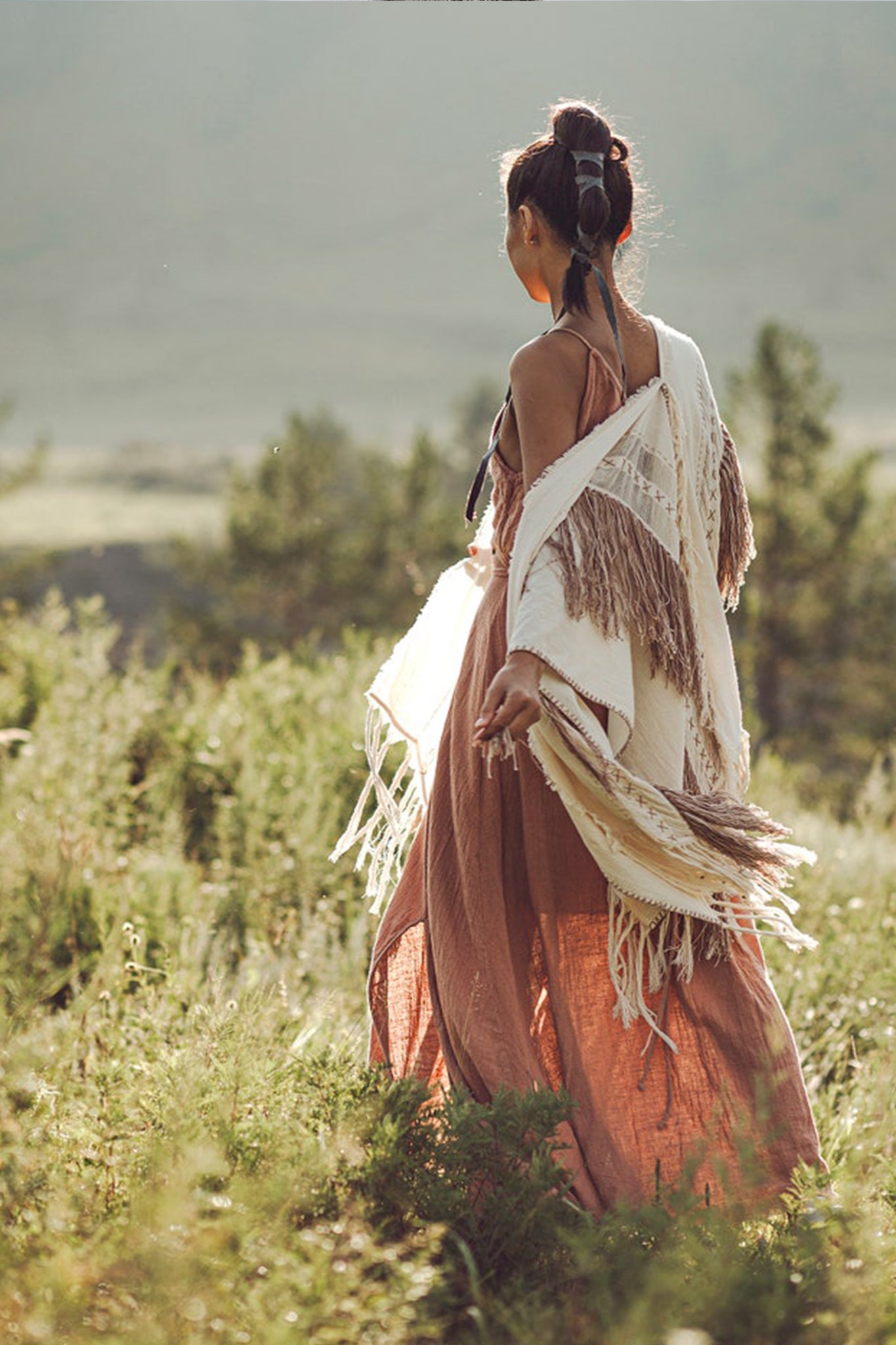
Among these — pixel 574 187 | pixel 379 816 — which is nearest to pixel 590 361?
pixel 574 187

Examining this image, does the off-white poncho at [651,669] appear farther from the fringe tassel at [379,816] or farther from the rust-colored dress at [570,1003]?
the fringe tassel at [379,816]

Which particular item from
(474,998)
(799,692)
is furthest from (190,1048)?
(799,692)

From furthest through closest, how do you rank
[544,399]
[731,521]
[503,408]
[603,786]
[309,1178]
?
[731,521] → [503,408] → [544,399] → [603,786] → [309,1178]

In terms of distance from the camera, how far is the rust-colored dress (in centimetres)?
263

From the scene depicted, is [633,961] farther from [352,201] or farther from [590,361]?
[352,201]

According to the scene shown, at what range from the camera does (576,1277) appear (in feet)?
7.27

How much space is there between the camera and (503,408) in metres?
2.81

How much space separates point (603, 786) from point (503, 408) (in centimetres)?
84

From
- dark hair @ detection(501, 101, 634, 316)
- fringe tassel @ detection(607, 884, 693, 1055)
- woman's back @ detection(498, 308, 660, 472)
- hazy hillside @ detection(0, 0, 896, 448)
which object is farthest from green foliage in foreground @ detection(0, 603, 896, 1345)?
hazy hillside @ detection(0, 0, 896, 448)

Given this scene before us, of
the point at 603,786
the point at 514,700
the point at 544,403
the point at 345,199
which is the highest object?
the point at 345,199

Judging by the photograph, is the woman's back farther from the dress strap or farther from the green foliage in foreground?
the green foliage in foreground

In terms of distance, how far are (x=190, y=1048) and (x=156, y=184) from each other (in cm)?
13073

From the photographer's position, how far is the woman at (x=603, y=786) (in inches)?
103

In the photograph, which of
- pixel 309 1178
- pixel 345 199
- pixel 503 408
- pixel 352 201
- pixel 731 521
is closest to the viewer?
pixel 309 1178
